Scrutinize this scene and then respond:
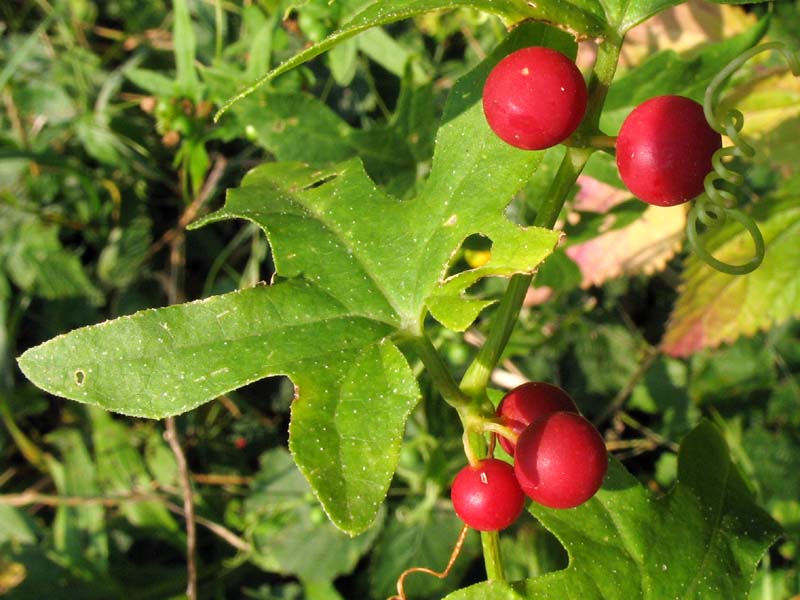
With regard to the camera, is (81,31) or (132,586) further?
(81,31)

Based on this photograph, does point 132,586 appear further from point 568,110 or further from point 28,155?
point 568,110

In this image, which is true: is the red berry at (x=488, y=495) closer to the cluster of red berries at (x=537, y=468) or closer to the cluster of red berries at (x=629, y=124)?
the cluster of red berries at (x=537, y=468)

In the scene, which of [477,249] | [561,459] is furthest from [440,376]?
[477,249]

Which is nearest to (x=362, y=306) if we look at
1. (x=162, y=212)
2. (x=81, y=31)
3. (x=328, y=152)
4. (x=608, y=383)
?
(x=328, y=152)

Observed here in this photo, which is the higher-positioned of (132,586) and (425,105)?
(425,105)

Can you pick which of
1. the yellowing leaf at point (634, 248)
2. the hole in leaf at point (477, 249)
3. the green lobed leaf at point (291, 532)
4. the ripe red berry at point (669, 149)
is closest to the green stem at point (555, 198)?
the ripe red berry at point (669, 149)

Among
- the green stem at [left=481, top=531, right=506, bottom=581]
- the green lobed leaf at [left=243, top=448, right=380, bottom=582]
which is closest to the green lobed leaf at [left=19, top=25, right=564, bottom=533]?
the green stem at [left=481, top=531, right=506, bottom=581]
